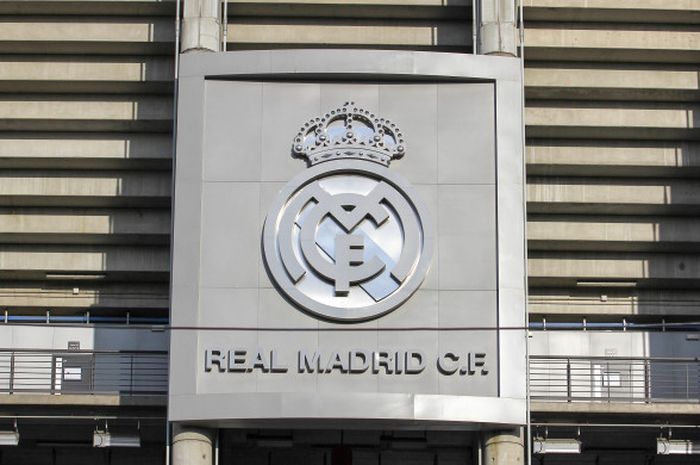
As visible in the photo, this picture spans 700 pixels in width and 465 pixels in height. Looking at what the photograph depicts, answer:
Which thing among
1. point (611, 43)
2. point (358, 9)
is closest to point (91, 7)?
point (358, 9)

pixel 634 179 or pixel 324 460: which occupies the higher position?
pixel 634 179

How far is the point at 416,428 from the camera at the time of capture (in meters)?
33.6

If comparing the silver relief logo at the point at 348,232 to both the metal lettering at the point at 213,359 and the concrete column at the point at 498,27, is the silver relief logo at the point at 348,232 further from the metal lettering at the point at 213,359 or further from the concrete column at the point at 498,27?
the concrete column at the point at 498,27

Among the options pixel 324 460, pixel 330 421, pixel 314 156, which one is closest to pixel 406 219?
pixel 314 156

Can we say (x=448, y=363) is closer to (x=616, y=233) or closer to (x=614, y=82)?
(x=616, y=233)

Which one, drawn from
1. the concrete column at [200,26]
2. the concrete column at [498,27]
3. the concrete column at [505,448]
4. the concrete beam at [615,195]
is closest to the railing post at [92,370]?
the concrete column at [200,26]

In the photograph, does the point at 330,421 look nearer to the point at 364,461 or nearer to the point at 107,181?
the point at 364,461

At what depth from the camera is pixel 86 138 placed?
36.9 meters

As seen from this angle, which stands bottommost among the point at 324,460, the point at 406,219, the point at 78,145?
the point at 324,460

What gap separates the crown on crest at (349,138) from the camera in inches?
1329

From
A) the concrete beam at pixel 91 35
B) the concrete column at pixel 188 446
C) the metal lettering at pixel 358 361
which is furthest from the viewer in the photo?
the concrete beam at pixel 91 35

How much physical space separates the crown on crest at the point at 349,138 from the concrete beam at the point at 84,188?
445cm

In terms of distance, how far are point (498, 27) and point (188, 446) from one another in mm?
10708

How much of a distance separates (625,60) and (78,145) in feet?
39.8
